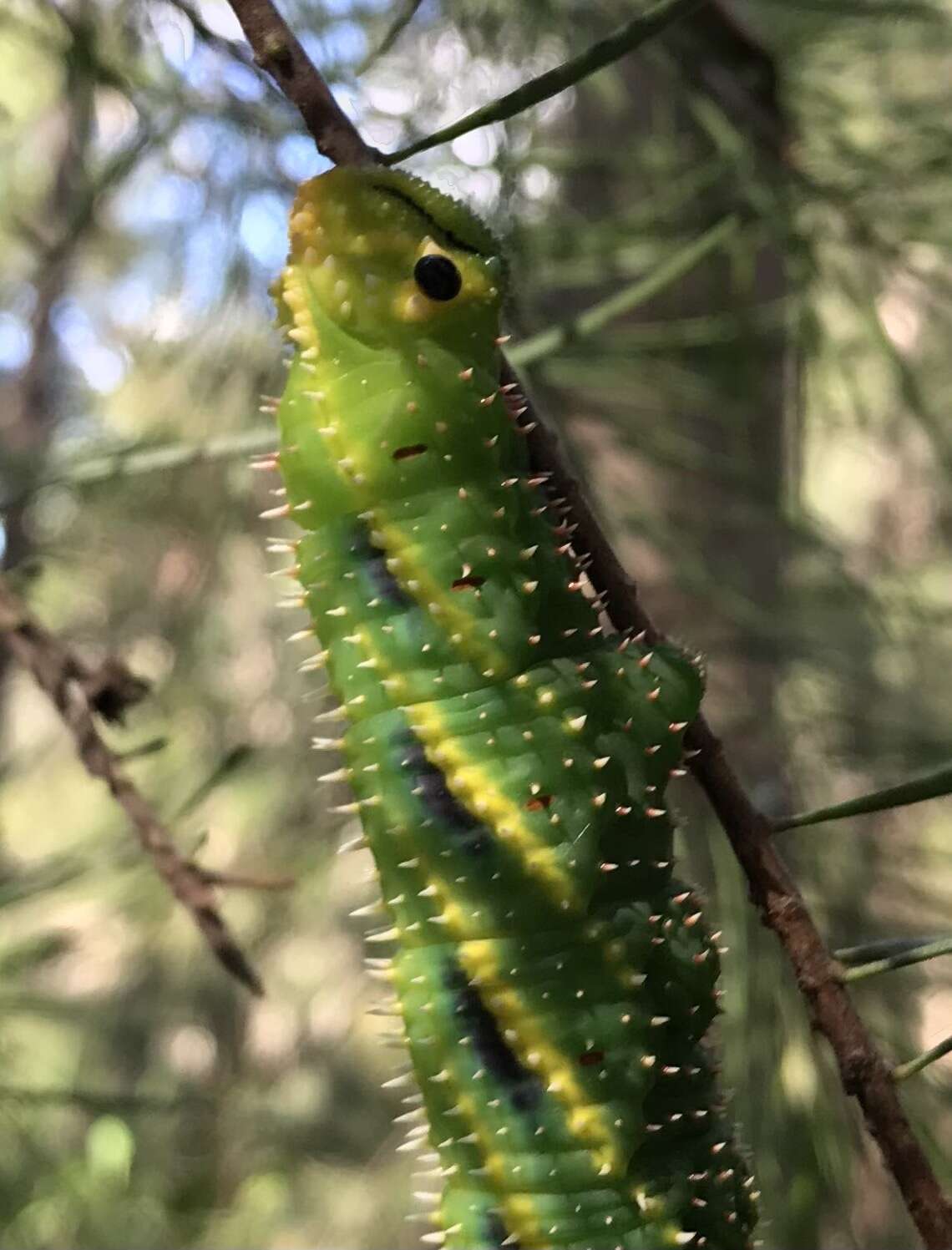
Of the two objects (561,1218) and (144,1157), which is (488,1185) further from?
(144,1157)

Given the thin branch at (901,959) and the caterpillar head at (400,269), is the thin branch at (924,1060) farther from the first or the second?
the caterpillar head at (400,269)

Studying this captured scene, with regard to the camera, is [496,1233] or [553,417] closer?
[496,1233]

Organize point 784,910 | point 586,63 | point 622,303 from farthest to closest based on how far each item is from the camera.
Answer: point 622,303 → point 784,910 → point 586,63

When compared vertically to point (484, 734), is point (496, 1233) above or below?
below

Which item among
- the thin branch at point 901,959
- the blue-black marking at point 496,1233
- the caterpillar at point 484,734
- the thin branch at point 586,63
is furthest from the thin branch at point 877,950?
the thin branch at point 586,63

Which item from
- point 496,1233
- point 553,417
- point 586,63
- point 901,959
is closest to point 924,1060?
point 901,959

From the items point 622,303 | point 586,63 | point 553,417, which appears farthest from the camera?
point 553,417

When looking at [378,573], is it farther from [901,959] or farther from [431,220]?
[901,959]
